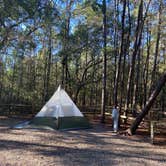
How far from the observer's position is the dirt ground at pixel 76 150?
7.35 metres

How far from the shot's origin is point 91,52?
24.8 meters

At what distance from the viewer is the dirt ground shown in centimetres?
735

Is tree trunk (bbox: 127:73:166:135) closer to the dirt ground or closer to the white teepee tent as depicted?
the dirt ground

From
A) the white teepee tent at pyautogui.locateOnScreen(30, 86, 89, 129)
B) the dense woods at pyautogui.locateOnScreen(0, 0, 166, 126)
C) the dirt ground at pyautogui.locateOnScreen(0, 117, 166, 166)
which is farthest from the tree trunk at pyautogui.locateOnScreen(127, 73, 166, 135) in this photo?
the dense woods at pyautogui.locateOnScreen(0, 0, 166, 126)

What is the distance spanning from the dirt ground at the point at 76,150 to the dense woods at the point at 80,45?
5.56 metres

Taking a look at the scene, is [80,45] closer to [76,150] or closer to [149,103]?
[149,103]

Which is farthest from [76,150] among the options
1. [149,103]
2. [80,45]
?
[80,45]

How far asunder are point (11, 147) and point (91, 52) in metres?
16.7

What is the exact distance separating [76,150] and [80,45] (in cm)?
1570

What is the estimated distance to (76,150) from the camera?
350 inches

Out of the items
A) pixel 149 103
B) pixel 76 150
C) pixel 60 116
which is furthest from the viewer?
pixel 60 116

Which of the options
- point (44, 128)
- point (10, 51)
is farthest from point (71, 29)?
point (44, 128)

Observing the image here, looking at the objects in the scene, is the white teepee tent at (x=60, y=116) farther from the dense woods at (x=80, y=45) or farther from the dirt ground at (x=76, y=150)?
the dense woods at (x=80, y=45)

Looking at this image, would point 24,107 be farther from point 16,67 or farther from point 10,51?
point 16,67
